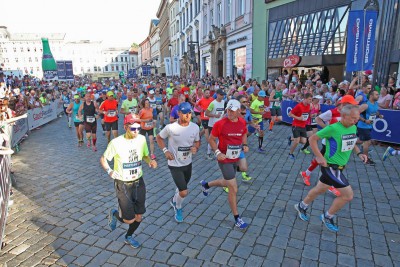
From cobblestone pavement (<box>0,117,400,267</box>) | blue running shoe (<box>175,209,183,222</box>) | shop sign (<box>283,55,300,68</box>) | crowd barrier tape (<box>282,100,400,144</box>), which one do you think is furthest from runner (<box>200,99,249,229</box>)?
shop sign (<box>283,55,300,68</box>)

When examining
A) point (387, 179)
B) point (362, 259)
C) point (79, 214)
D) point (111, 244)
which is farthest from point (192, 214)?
point (387, 179)

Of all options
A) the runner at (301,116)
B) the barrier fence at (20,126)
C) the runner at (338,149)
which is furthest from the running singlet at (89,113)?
the runner at (338,149)

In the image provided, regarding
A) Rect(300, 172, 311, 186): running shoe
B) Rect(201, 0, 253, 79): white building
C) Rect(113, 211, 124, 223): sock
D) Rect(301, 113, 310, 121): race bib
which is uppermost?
Rect(201, 0, 253, 79): white building

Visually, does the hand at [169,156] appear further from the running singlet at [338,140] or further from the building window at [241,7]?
the building window at [241,7]

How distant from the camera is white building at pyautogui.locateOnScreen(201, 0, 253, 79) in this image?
22266 mm

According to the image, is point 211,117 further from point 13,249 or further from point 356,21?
point 356,21

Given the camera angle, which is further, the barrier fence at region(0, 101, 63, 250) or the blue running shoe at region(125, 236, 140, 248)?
the barrier fence at region(0, 101, 63, 250)

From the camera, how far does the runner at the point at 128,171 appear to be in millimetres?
3416

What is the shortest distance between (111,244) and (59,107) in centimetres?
1760

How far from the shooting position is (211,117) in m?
7.06

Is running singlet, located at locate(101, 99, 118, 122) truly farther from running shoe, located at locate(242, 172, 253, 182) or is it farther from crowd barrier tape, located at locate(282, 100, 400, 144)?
crowd barrier tape, located at locate(282, 100, 400, 144)

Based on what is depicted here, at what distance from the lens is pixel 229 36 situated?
1016 inches

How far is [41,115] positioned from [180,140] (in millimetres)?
13086

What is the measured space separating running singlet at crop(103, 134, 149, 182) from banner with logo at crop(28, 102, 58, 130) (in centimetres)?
1119
